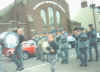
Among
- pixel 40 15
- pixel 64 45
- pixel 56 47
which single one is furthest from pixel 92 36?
pixel 40 15

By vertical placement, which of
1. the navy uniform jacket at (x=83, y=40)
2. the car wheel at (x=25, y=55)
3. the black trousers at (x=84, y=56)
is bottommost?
the car wheel at (x=25, y=55)

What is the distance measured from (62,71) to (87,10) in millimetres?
25345

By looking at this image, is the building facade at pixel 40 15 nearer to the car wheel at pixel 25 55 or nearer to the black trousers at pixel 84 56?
the car wheel at pixel 25 55

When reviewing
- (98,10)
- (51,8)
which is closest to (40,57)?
(51,8)

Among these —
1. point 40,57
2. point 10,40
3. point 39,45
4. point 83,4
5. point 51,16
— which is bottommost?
point 40,57

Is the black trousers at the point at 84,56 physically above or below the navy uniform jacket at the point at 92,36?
below

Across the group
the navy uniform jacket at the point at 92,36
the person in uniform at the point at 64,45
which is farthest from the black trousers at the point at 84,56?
the person in uniform at the point at 64,45

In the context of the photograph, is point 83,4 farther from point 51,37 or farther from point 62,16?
point 51,37

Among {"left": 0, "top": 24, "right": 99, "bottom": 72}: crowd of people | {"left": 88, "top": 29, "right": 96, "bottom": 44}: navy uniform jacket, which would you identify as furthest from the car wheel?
{"left": 88, "top": 29, "right": 96, "bottom": 44}: navy uniform jacket

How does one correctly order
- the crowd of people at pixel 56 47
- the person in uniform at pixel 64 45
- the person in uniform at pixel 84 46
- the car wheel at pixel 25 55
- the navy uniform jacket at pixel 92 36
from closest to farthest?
the crowd of people at pixel 56 47, the person in uniform at pixel 84 46, the navy uniform jacket at pixel 92 36, the person in uniform at pixel 64 45, the car wheel at pixel 25 55

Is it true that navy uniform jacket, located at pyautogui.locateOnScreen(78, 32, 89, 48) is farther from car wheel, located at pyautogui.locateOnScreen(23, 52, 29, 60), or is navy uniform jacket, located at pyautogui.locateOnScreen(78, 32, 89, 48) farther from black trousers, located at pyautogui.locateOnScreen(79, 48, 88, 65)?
car wheel, located at pyautogui.locateOnScreen(23, 52, 29, 60)

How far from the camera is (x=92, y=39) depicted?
7.04 m

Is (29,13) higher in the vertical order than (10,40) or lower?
higher

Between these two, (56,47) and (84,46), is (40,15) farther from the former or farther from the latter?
(56,47)
